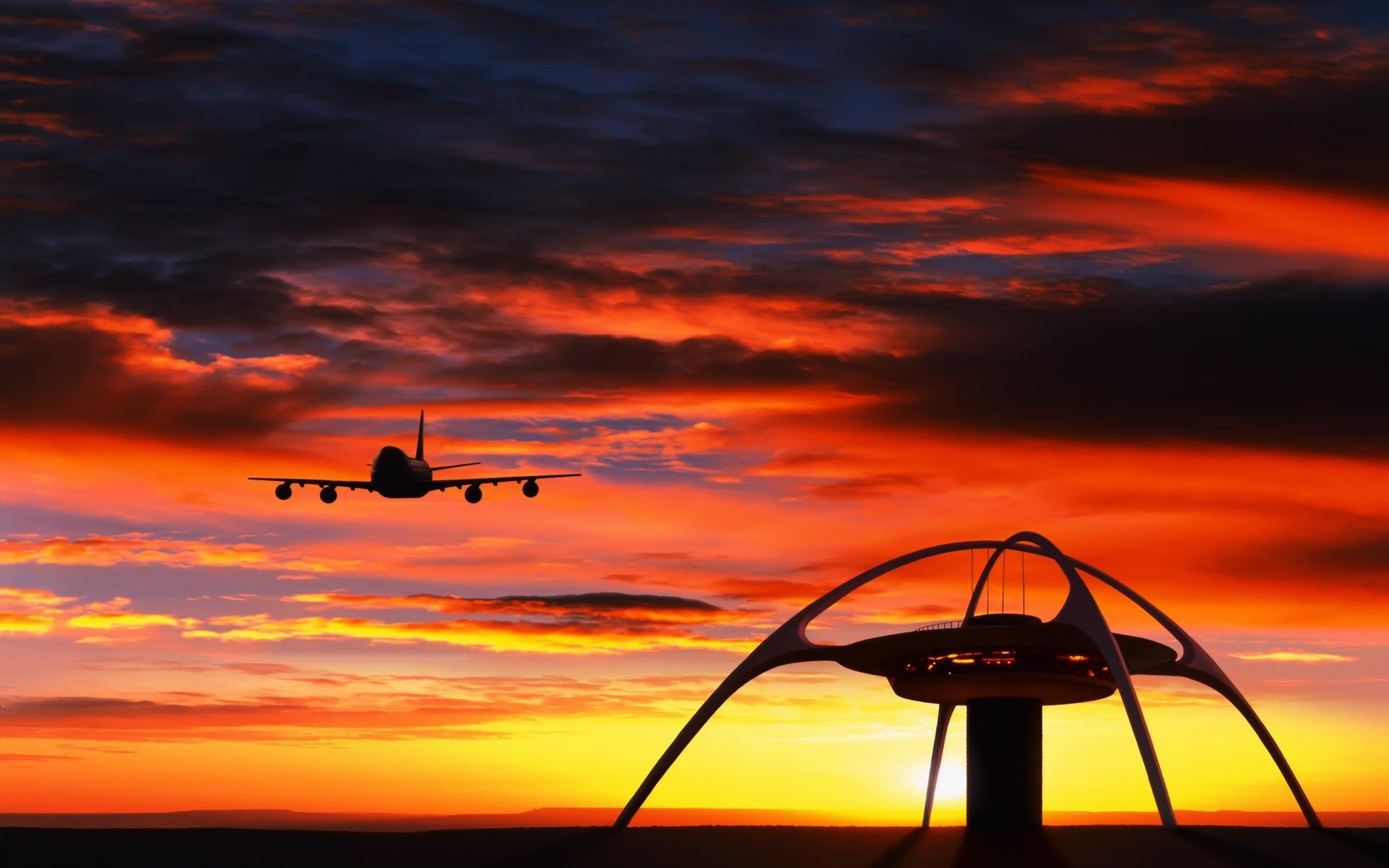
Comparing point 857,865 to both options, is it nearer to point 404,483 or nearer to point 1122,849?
point 1122,849

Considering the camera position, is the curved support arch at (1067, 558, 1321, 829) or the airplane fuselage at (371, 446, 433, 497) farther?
the curved support arch at (1067, 558, 1321, 829)

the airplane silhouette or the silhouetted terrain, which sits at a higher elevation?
the airplane silhouette

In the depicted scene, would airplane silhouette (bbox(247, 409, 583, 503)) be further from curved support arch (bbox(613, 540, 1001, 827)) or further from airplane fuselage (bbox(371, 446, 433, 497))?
curved support arch (bbox(613, 540, 1001, 827))

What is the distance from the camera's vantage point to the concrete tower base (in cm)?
13950

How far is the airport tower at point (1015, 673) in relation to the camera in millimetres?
136875

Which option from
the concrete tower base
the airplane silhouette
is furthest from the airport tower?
the airplane silhouette

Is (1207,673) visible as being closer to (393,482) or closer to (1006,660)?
(1006,660)

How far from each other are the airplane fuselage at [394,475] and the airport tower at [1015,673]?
57943 millimetres

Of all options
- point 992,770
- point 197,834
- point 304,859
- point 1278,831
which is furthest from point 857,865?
point 197,834

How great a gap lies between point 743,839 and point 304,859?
47.8 metres

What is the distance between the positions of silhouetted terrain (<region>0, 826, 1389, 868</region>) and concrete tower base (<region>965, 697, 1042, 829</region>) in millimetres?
2092

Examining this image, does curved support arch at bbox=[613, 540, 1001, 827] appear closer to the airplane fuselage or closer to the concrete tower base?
the concrete tower base

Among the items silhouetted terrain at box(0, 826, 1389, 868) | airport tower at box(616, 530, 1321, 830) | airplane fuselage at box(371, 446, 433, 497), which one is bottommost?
silhouetted terrain at box(0, 826, 1389, 868)

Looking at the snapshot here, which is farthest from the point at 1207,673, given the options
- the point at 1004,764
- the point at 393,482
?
the point at 393,482
